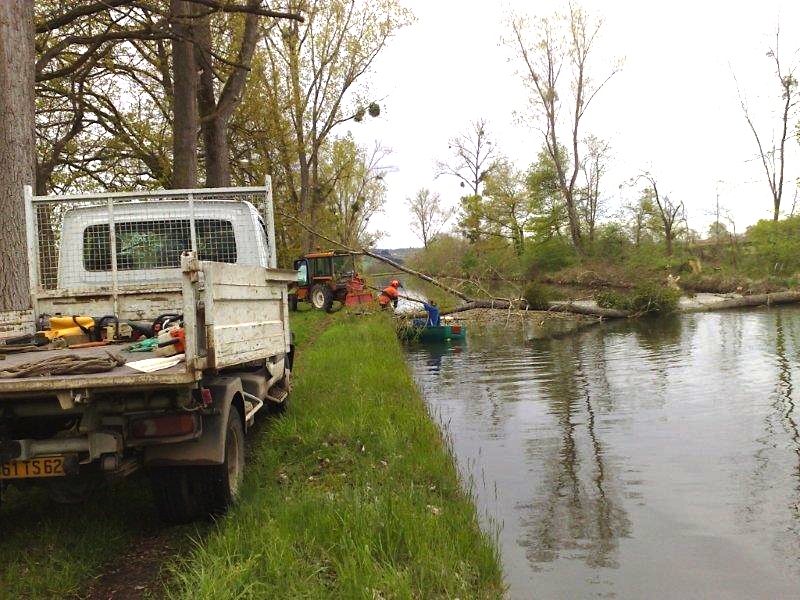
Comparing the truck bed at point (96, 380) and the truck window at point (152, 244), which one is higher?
the truck window at point (152, 244)

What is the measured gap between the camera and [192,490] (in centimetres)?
442

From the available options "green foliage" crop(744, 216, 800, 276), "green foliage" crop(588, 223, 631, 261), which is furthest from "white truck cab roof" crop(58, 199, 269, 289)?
"green foliage" crop(588, 223, 631, 261)

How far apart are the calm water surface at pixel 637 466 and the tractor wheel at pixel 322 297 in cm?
970

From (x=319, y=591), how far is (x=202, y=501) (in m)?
1.33

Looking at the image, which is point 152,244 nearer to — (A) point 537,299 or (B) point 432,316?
(B) point 432,316

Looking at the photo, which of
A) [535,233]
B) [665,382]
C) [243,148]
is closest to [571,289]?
[535,233]

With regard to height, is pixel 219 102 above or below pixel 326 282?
above

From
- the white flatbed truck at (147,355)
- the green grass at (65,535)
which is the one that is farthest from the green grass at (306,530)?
the white flatbed truck at (147,355)

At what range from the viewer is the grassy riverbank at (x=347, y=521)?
142 inches

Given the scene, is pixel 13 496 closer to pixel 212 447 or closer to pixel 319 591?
pixel 212 447

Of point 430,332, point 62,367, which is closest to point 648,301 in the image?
point 430,332

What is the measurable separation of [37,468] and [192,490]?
976mm

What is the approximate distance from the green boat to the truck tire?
1473 cm

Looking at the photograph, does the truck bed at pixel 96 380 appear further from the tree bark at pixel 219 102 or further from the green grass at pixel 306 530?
the tree bark at pixel 219 102
